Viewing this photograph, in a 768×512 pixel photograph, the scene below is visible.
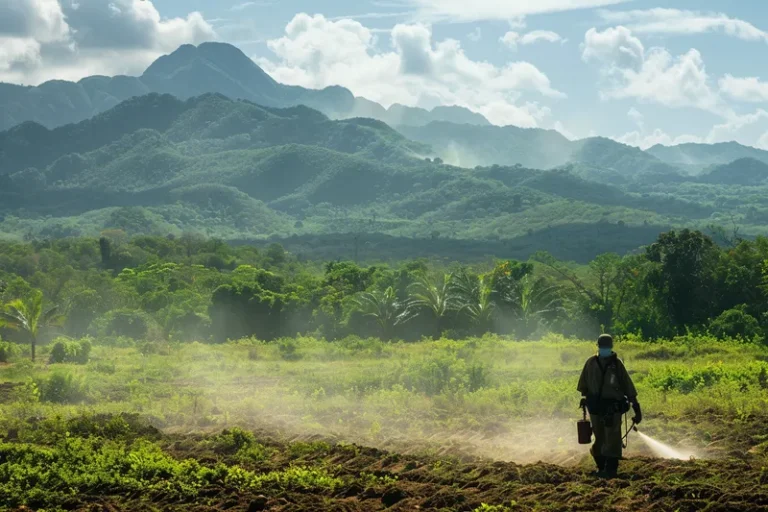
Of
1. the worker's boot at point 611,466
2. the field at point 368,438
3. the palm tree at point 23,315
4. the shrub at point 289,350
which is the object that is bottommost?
the shrub at point 289,350

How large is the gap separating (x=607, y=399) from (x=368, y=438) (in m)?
5.56

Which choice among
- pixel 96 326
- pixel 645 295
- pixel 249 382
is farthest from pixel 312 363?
pixel 96 326

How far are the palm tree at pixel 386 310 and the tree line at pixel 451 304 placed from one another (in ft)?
0.19

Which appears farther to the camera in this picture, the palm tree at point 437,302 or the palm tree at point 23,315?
the palm tree at point 437,302

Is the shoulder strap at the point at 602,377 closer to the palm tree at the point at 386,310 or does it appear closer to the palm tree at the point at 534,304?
the palm tree at the point at 386,310

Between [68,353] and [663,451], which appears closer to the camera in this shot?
[663,451]

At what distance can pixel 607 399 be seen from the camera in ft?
35.7

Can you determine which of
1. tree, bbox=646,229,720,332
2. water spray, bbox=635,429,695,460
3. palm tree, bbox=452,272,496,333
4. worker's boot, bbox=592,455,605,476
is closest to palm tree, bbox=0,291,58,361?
palm tree, bbox=452,272,496,333

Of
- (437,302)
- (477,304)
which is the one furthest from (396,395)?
(477,304)

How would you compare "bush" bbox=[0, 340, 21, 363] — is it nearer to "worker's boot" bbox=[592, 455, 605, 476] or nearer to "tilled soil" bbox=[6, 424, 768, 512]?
"tilled soil" bbox=[6, 424, 768, 512]

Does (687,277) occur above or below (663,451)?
above

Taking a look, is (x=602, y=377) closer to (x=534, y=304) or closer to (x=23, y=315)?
(x=23, y=315)

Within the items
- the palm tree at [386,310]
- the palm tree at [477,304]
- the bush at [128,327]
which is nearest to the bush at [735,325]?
the palm tree at [477,304]

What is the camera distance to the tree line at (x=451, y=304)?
36.4 m
